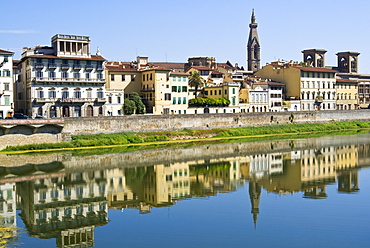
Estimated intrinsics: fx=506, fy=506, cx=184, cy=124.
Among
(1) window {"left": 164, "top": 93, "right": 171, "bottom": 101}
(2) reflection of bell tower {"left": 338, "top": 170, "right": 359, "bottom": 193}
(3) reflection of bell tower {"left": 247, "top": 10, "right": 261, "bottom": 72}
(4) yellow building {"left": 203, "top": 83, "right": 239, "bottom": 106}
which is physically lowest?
(2) reflection of bell tower {"left": 338, "top": 170, "right": 359, "bottom": 193}

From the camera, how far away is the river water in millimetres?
24688

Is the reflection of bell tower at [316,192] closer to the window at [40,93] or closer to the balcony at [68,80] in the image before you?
the balcony at [68,80]

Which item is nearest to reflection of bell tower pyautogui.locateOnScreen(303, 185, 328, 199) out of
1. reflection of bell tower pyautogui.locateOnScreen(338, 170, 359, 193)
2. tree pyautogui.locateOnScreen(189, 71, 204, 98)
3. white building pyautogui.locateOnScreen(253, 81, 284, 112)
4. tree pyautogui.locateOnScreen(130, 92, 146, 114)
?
reflection of bell tower pyautogui.locateOnScreen(338, 170, 359, 193)

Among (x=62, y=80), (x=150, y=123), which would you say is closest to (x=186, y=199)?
(x=150, y=123)

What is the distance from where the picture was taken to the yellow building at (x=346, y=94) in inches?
4336

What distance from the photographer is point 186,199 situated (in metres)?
33.6

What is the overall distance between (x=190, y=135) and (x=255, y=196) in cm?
3565

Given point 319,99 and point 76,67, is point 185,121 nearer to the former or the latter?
point 76,67

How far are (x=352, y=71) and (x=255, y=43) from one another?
2992cm

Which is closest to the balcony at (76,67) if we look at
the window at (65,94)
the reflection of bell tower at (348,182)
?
the window at (65,94)

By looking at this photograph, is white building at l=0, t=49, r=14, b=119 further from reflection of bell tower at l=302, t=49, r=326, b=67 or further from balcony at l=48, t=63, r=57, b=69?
reflection of bell tower at l=302, t=49, r=326, b=67

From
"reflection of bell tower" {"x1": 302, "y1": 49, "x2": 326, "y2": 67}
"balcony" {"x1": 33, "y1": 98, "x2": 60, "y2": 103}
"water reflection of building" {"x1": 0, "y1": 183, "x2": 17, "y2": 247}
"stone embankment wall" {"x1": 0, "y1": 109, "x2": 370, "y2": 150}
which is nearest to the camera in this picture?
"water reflection of building" {"x1": 0, "y1": 183, "x2": 17, "y2": 247}

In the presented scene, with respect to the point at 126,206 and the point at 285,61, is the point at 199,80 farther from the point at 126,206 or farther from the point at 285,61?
the point at 126,206

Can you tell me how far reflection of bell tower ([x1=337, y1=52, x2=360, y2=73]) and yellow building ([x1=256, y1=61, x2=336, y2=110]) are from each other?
94.5ft
